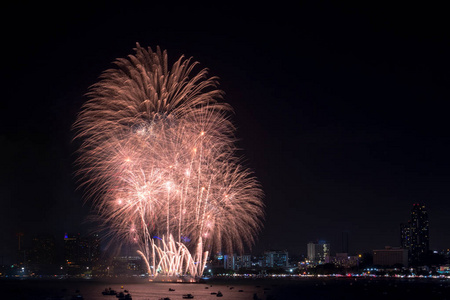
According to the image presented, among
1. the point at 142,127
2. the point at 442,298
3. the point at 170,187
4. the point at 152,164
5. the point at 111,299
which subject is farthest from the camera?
the point at 442,298

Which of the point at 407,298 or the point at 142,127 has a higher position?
the point at 142,127

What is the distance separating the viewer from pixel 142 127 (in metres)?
58.4

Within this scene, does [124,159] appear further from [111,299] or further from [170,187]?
[111,299]

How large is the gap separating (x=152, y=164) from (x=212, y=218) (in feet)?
47.2

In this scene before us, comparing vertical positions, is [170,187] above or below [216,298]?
above

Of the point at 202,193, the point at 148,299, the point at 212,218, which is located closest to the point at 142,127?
the point at 202,193

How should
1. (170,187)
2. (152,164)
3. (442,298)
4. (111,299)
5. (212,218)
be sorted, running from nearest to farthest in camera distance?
(152,164) → (170,187) → (212,218) → (111,299) → (442,298)

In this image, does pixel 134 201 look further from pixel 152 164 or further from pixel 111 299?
pixel 111 299

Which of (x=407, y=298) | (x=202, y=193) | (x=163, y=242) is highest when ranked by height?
(x=202, y=193)

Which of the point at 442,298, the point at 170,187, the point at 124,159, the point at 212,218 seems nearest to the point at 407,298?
the point at 442,298

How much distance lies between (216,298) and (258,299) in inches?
249

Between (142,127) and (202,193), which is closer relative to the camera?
(142,127)

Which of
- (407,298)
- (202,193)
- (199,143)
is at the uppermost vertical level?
(199,143)

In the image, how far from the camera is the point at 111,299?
81375mm
